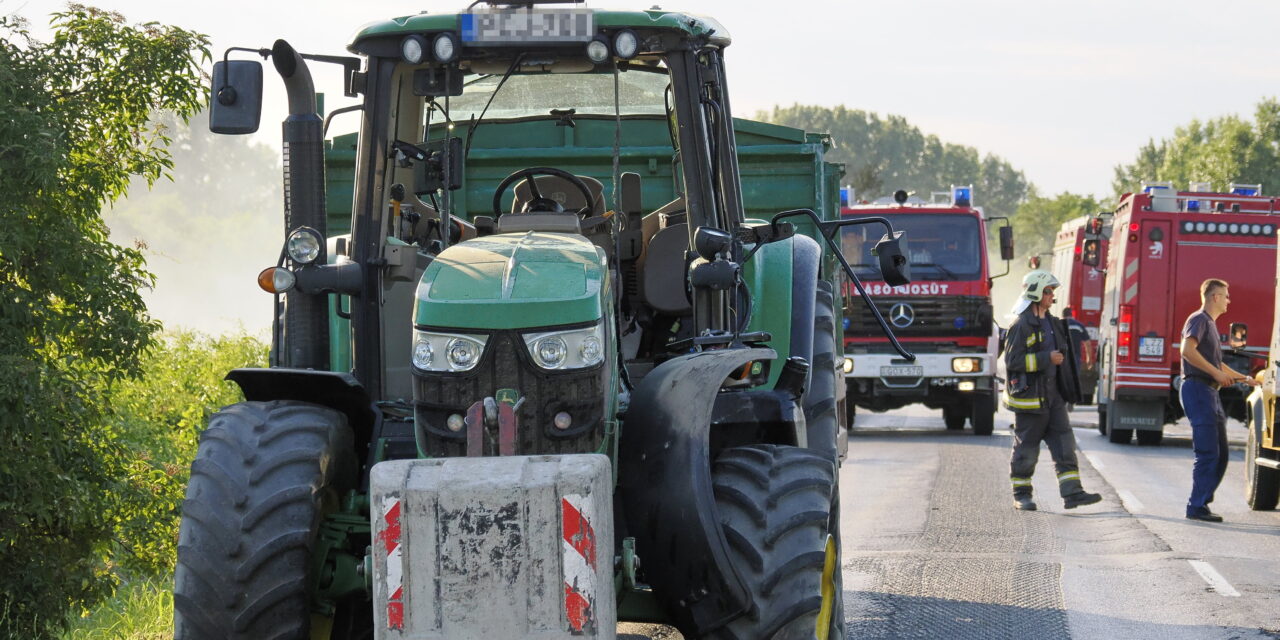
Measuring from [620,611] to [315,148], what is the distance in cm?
208

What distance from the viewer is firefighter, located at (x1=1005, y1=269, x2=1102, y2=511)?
13664 mm

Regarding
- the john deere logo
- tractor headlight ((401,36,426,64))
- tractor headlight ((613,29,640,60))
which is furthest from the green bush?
the john deere logo

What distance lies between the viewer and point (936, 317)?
21.0m

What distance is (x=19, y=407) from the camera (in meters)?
8.42

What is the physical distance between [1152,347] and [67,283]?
14.2 meters

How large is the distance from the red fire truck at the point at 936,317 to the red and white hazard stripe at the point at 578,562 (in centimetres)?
1648

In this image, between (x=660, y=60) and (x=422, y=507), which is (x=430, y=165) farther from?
(x=422, y=507)

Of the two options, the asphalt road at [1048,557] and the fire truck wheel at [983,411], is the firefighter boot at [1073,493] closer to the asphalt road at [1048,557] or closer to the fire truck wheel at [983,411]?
the asphalt road at [1048,557]

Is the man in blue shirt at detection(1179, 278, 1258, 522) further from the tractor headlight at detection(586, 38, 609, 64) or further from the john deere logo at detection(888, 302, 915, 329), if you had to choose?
the tractor headlight at detection(586, 38, 609, 64)

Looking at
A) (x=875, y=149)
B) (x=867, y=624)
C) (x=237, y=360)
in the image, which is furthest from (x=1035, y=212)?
(x=867, y=624)

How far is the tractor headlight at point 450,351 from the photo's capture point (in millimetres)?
4969

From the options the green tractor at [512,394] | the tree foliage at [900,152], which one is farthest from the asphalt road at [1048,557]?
the tree foliage at [900,152]

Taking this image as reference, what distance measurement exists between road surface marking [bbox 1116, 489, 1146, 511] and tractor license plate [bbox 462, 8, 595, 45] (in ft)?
29.7

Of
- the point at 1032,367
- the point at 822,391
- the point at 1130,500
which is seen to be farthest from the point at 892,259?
the point at 1130,500
